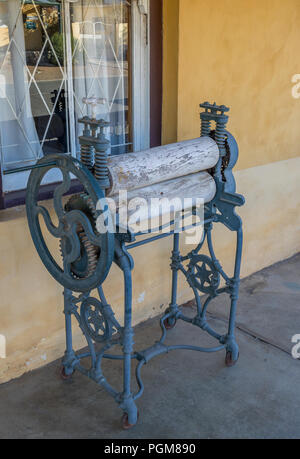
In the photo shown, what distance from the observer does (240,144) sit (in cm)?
376

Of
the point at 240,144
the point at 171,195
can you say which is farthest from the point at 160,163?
the point at 240,144

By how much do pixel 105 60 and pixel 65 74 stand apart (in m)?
0.31

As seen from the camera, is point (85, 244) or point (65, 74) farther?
point (65, 74)

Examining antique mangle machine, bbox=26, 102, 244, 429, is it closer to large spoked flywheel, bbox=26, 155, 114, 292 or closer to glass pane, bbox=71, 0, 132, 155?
large spoked flywheel, bbox=26, 155, 114, 292

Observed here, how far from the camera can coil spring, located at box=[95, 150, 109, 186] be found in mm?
2150

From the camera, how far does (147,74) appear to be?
10.5 feet

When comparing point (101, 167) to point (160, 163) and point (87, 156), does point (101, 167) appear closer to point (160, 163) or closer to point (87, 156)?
point (87, 156)

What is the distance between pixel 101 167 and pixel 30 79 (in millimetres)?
897

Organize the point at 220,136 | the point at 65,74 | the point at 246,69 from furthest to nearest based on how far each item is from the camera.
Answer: the point at 246,69 → the point at 65,74 → the point at 220,136

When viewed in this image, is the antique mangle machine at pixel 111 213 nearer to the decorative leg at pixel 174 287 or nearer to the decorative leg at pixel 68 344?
the decorative leg at pixel 68 344

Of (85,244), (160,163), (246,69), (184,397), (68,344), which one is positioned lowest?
(184,397)

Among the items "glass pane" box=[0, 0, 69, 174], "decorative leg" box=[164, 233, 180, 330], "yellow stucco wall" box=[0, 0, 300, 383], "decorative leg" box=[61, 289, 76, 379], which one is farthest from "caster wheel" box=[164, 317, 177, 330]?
"glass pane" box=[0, 0, 69, 174]

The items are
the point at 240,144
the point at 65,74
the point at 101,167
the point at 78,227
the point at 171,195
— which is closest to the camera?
the point at 101,167

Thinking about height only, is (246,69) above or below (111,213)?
above
